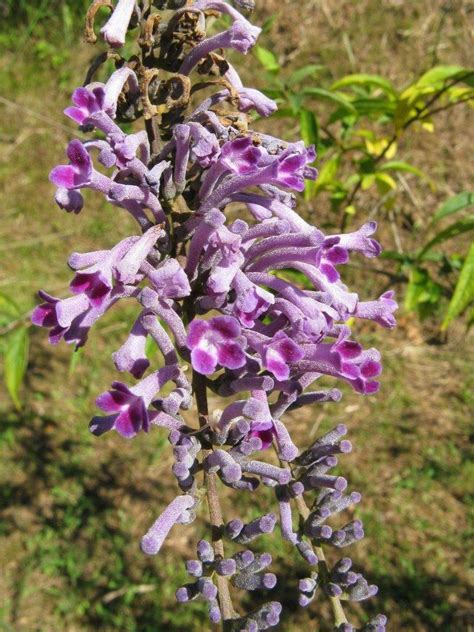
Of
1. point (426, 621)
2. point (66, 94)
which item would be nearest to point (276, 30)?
point (66, 94)

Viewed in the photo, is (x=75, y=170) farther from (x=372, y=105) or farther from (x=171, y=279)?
(x=372, y=105)

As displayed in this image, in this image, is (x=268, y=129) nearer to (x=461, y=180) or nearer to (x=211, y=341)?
(x=461, y=180)

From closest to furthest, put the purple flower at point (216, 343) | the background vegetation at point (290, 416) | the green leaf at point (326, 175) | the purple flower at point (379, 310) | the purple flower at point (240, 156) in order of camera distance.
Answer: the purple flower at point (216, 343) < the purple flower at point (240, 156) < the purple flower at point (379, 310) < the green leaf at point (326, 175) < the background vegetation at point (290, 416)

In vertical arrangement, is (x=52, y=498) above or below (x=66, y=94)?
below

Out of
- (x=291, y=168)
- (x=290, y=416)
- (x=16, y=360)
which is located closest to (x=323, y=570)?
(x=291, y=168)

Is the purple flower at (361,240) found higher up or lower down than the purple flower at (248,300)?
higher up

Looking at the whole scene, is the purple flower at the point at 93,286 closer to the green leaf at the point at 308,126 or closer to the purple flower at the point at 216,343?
the purple flower at the point at 216,343

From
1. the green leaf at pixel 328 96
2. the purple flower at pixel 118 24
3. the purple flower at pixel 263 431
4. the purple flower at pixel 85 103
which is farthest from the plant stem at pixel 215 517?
the green leaf at pixel 328 96
